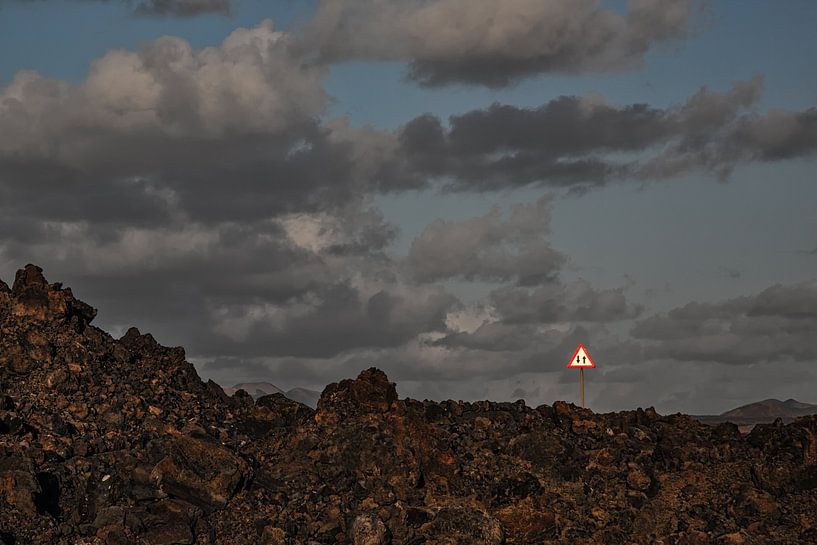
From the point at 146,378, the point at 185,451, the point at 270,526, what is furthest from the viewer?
the point at 146,378

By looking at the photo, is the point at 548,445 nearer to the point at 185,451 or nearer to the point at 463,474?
the point at 463,474

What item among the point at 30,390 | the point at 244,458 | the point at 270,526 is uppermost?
the point at 30,390

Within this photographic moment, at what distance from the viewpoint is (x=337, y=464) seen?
4091 cm

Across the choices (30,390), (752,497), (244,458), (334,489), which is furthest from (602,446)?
(30,390)

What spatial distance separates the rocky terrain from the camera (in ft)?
125

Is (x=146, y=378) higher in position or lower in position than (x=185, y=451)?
higher

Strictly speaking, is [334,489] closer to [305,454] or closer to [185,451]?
[305,454]

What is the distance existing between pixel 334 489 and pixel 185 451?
5816 millimetres

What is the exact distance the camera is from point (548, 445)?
4334 centimetres

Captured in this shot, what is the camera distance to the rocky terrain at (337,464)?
125 feet

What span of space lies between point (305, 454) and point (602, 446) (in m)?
12.2

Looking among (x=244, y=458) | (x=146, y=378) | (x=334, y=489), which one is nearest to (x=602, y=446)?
(x=334, y=489)

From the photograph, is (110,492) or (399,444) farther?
(399,444)

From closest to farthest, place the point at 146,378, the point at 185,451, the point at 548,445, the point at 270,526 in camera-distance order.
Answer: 1. the point at 270,526
2. the point at 185,451
3. the point at 548,445
4. the point at 146,378
